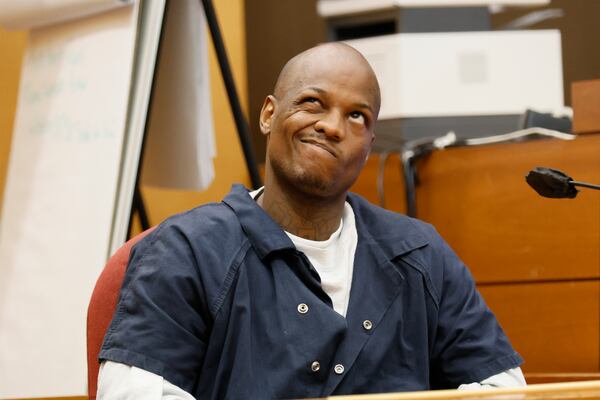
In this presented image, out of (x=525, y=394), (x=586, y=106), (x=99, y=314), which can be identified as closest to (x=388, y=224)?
(x=99, y=314)

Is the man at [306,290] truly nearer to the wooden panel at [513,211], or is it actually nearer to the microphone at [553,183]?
the microphone at [553,183]

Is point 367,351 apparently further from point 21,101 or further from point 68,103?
point 21,101

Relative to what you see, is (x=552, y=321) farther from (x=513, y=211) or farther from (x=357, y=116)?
(x=357, y=116)

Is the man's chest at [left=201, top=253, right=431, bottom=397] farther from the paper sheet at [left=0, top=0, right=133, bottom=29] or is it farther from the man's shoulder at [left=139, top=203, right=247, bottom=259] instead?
the paper sheet at [left=0, top=0, right=133, bottom=29]

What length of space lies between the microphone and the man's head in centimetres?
25

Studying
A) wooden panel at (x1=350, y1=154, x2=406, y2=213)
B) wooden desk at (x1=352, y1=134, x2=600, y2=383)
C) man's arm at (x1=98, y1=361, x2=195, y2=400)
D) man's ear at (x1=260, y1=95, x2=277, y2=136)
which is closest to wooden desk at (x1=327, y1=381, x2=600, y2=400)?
man's arm at (x1=98, y1=361, x2=195, y2=400)

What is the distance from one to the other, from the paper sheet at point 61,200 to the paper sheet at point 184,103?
0.18m

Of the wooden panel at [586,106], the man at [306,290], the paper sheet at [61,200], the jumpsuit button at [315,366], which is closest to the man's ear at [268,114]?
the man at [306,290]

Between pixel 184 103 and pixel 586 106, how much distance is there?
2.95 feet

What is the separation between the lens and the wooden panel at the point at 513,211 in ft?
6.90

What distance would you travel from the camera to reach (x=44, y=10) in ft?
6.71

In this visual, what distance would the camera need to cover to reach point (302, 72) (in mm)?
1400

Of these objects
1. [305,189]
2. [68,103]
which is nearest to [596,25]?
[68,103]

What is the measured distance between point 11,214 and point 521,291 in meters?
1.17
